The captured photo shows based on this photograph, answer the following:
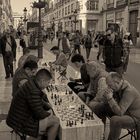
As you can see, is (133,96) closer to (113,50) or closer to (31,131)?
(31,131)

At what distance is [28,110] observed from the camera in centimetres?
475

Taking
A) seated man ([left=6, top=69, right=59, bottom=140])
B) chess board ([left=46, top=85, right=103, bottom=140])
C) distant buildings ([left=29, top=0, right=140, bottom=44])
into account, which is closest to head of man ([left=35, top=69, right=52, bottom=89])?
seated man ([left=6, top=69, right=59, bottom=140])

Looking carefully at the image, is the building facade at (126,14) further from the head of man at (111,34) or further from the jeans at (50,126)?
the jeans at (50,126)

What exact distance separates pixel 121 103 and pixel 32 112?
124 centimetres

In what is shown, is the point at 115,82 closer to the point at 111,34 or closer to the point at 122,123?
the point at 122,123

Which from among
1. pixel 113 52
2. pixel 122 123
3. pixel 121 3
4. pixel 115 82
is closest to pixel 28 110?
pixel 115 82

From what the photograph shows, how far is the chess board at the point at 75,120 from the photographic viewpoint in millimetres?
4555

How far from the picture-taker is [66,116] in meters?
5.11

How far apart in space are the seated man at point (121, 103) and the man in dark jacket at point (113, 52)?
261 inches

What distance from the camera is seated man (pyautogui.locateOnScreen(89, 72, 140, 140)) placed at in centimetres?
483

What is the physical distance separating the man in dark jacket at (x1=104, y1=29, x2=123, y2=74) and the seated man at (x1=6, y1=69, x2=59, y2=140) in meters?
7.06

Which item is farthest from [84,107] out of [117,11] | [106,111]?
[117,11]

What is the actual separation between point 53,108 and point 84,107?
0.49m

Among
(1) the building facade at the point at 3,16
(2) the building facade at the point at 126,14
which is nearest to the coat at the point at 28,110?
(2) the building facade at the point at 126,14
